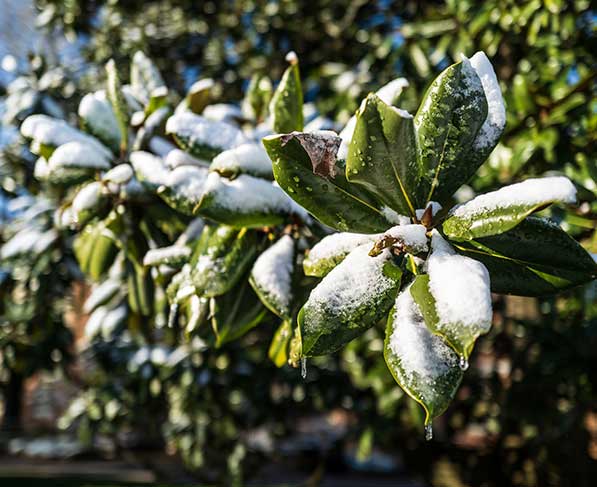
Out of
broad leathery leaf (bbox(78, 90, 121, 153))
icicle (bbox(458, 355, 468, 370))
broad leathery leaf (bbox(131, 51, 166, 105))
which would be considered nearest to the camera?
icicle (bbox(458, 355, 468, 370))

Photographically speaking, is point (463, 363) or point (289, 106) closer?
point (463, 363)

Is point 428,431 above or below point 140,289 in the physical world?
above

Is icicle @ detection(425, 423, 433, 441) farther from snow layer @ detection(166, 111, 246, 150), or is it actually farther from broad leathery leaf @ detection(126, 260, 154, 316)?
broad leathery leaf @ detection(126, 260, 154, 316)

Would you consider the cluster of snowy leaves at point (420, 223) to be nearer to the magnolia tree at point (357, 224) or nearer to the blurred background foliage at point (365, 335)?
the magnolia tree at point (357, 224)

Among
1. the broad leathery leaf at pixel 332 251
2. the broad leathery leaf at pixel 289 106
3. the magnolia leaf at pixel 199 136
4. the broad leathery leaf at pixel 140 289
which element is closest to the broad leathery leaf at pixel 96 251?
the broad leathery leaf at pixel 140 289

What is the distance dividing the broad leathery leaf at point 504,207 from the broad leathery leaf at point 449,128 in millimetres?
41

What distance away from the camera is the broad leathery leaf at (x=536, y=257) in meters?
0.63

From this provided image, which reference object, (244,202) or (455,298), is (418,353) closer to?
(455,298)

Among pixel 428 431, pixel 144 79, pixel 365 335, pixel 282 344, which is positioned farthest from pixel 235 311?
pixel 365 335

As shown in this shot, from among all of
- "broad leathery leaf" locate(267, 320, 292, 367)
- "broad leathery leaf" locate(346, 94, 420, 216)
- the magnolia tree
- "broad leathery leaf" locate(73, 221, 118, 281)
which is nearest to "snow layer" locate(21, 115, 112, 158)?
the magnolia tree

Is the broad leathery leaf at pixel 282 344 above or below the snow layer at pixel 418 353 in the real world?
below

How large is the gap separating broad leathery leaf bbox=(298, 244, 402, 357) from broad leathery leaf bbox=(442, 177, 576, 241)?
9 centimetres

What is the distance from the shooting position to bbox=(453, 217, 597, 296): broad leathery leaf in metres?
0.63

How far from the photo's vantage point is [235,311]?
92cm
